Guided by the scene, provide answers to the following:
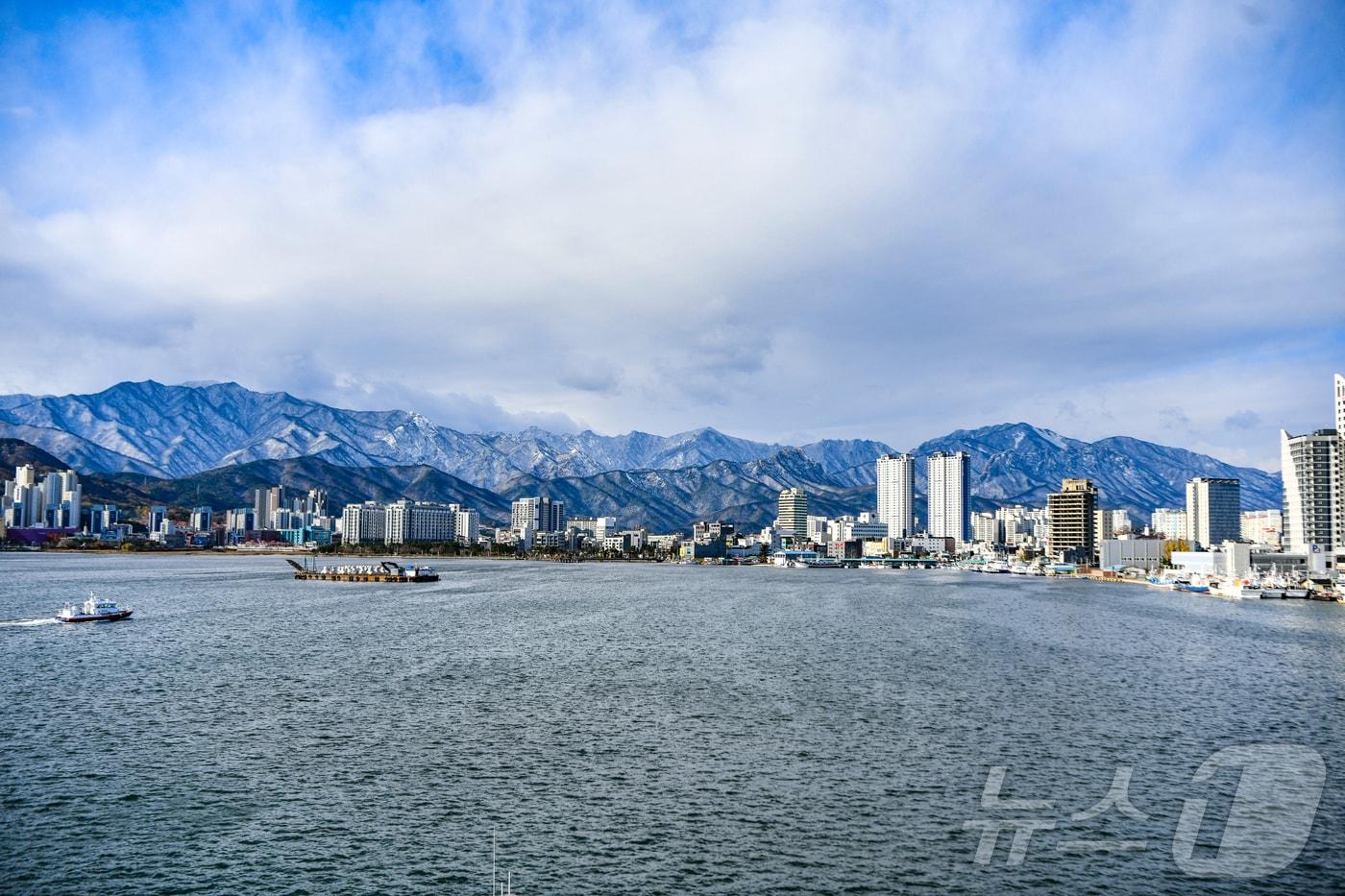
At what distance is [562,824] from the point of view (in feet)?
79.7

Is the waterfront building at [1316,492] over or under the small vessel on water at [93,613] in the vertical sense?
over

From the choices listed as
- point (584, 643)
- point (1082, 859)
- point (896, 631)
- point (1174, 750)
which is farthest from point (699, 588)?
point (1082, 859)

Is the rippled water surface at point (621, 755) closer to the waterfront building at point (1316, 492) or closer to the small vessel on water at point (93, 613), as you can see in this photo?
the small vessel on water at point (93, 613)

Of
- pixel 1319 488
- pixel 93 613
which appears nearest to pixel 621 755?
pixel 93 613

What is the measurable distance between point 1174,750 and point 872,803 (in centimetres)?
1495

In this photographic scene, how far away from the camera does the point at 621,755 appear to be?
31.3 meters

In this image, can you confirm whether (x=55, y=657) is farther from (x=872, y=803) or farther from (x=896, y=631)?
(x=896, y=631)

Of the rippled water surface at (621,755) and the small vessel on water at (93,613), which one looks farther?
the small vessel on water at (93,613)

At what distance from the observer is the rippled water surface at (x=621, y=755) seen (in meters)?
21.5

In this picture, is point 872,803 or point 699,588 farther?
point 699,588

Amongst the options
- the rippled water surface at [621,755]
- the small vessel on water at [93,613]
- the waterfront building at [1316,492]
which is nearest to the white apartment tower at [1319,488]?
the waterfront building at [1316,492]

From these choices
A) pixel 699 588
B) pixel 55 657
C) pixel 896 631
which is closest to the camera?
pixel 55 657

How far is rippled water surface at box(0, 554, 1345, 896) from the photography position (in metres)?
21.5

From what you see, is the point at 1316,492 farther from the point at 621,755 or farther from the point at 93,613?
the point at 93,613
